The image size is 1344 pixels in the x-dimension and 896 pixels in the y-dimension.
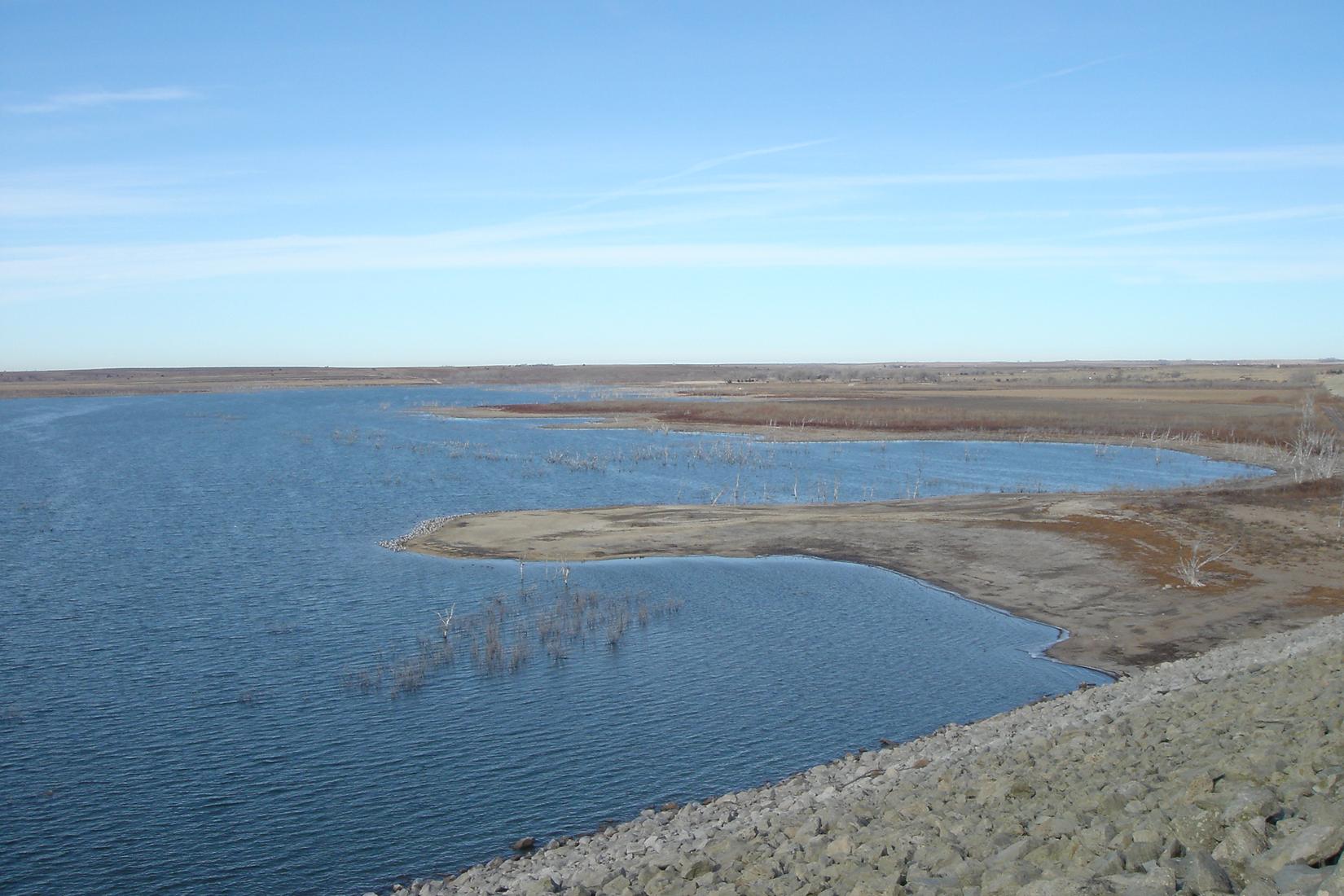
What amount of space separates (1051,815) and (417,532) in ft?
99.5

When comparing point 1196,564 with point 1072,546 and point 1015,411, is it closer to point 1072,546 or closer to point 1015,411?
point 1072,546

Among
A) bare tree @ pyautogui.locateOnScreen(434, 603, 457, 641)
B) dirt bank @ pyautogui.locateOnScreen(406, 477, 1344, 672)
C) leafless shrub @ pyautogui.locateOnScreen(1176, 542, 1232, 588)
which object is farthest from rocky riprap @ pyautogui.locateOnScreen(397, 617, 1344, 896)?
leafless shrub @ pyautogui.locateOnScreen(1176, 542, 1232, 588)

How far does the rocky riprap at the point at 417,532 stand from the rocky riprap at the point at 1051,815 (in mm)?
22488

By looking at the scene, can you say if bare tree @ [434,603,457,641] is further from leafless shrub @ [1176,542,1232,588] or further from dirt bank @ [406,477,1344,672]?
leafless shrub @ [1176,542,1232,588]

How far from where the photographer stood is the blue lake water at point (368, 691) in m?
14.5

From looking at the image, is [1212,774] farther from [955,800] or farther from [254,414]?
[254,414]

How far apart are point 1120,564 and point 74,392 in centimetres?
17802

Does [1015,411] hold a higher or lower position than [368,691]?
higher

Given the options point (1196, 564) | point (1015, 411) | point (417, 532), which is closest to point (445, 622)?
point (417, 532)

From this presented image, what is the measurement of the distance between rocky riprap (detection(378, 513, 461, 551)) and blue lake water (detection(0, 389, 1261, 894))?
0.66 m

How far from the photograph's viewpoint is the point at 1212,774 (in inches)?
396

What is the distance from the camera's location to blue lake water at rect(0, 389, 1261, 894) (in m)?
14.5

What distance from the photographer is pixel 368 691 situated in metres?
20.1

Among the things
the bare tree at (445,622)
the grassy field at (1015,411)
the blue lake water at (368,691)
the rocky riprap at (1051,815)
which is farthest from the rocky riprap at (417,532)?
the grassy field at (1015,411)
